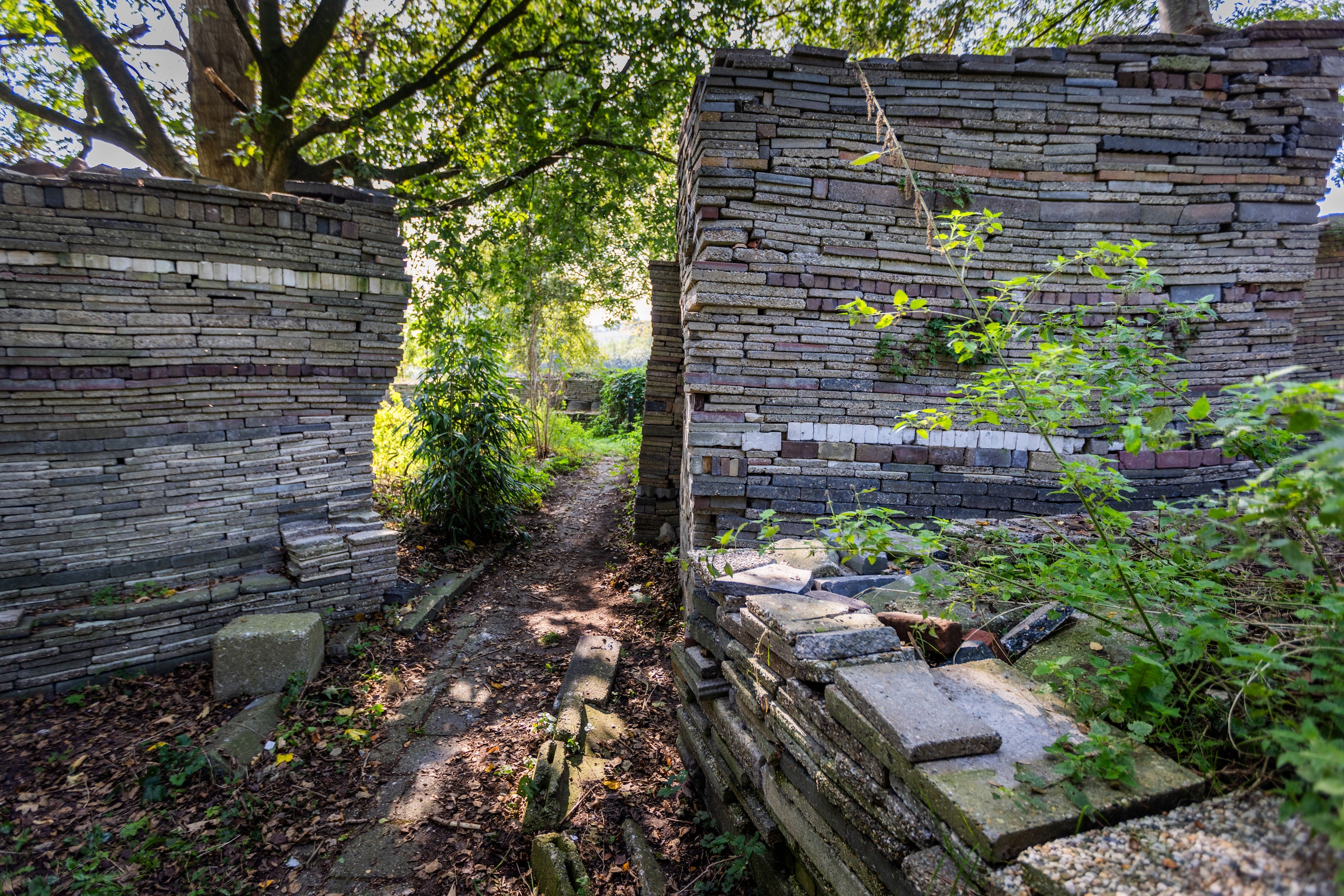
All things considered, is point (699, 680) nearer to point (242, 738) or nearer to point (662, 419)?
point (242, 738)

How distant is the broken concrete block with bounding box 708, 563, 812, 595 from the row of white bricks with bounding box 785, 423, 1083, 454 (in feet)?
5.20

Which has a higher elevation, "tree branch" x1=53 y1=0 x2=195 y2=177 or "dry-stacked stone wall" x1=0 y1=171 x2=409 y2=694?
"tree branch" x1=53 y1=0 x2=195 y2=177

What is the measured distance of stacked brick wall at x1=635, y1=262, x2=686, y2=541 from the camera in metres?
7.32

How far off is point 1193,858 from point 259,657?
4.89 meters

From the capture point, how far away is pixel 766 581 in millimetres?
2828

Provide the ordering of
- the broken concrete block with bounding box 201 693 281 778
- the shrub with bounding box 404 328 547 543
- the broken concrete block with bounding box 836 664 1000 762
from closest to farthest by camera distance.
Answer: the broken concrete block with bounding box 836 664 1000 762 → the broken concrete block with bounding box 201 693 281 778 → the shrub with bounding box 404 328 547 543

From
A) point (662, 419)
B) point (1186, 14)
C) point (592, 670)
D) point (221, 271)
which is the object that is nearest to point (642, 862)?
point (592, 670)

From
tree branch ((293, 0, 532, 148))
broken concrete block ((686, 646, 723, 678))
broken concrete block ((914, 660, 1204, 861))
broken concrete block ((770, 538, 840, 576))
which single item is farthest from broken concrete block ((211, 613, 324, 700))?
tree branch ((293, 0, 532, 148))

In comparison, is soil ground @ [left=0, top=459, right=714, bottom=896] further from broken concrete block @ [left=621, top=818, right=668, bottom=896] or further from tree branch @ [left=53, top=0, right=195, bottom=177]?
tree branch @ [left=53, top=0, right=195, bottom=177]

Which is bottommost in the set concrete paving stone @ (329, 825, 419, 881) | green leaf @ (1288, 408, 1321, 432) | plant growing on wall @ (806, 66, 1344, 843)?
concrete paving stone @ (329, 825, 419, 881)

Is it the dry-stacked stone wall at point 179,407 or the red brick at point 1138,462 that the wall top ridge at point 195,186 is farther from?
the red brick at point 1138,462

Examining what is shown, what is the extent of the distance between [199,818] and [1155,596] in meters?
4.54

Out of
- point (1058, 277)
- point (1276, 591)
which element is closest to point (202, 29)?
point (1058, 277)

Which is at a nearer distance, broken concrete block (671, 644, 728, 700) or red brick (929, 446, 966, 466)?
broken concrete block (671, 644, 728, 700)
